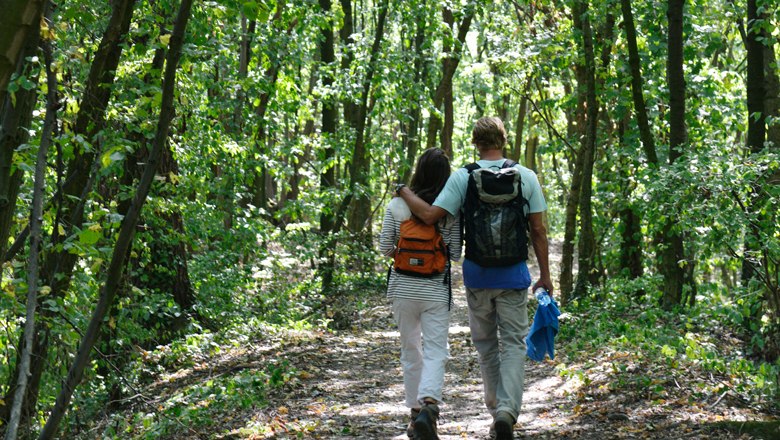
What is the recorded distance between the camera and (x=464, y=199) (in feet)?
18.9

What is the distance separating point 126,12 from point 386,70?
1160cm

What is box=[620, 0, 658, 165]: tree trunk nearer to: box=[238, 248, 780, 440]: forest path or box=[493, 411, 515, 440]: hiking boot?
box=[238, 248, 780, 440]: forest path

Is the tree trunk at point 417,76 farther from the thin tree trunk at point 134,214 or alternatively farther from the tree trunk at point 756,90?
the thin tree trunk at point 134,214

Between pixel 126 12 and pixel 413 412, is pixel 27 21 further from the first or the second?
pixel 413 412

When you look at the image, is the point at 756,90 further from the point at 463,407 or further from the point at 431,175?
the point at 431,175

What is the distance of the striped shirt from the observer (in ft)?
19.1

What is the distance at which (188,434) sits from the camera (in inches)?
280

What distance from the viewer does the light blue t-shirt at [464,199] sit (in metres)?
5.62

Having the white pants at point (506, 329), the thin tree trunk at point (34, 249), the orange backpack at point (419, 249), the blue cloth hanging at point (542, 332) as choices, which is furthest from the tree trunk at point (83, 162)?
the blue cloth hanging at point (542, 332)

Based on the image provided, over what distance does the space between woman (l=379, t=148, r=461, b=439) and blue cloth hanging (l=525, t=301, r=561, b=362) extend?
0.63m

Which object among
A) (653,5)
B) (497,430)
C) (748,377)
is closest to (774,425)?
(748,377)

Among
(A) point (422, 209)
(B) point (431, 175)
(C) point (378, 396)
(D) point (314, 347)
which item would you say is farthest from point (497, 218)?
(D) point (314, 347)

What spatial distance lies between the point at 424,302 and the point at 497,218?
0.83m

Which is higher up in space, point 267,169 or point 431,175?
point 267,169
